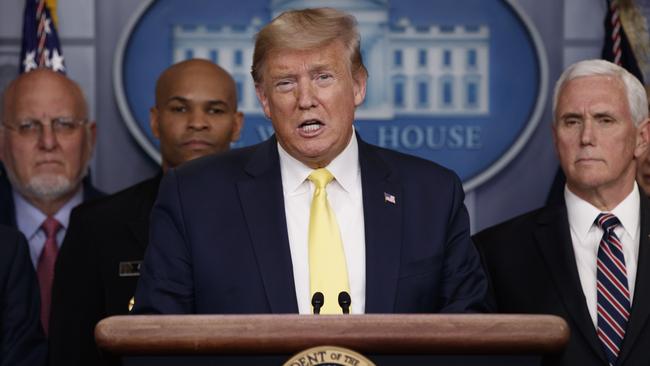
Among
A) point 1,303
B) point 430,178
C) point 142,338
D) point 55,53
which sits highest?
point 55,53

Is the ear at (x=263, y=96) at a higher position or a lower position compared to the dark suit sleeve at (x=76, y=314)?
higher

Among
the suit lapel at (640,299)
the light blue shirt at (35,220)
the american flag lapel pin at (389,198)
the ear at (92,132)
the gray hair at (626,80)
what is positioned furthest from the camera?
the ear at (92,132)

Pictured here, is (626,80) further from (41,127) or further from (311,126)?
(41,127)

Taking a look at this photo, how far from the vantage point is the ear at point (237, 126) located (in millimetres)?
4539

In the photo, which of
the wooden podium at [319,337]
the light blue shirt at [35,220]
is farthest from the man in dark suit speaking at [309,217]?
the light blue shirt at [35,220]

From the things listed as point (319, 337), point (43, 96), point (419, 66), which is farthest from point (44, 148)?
point (319, 337)

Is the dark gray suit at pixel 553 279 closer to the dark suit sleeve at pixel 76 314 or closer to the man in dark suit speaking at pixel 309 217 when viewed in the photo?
the man in dark suit speaking at pixel 309 217

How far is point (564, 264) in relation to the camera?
360 cm

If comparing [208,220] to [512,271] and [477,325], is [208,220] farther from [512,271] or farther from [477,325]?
[512,271]

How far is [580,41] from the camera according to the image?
4941 mm

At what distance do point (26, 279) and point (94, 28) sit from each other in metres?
1.52

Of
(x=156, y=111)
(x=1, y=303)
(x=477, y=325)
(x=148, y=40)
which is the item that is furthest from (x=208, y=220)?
(x=148, y=40)

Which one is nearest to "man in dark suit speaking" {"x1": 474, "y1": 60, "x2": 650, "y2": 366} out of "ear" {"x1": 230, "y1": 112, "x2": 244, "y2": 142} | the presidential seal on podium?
"ear" {"x1": 230, "y1": 112, "x2": 244, "y2": 142}

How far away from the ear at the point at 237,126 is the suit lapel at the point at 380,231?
1645mm
